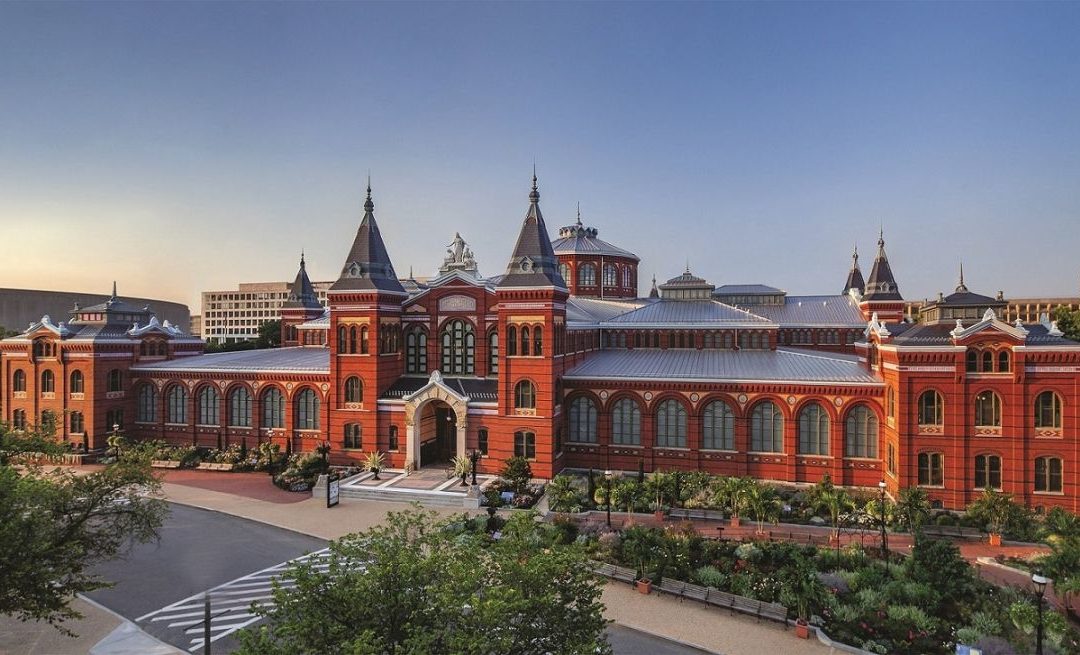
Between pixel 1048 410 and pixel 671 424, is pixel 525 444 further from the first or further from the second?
pixel 1048 410

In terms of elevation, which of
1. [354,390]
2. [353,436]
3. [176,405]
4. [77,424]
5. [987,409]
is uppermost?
[987,409]

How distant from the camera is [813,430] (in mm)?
34906

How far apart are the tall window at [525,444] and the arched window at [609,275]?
2503cm

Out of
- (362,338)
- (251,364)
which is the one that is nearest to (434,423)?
(362,338)

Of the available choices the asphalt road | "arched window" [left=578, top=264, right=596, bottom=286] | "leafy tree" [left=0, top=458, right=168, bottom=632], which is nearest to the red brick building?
"arched window" [left=578, top=264, right=596, bottom=286]

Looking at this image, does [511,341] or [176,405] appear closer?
[511,341]

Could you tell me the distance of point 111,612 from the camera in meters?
20.9

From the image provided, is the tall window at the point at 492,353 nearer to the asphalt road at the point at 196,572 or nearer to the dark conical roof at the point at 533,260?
the dark conical roof at the point at 533,260

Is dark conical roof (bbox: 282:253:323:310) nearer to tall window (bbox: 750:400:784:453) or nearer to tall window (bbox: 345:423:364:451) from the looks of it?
tall window (bbox: 345:423:364:451)

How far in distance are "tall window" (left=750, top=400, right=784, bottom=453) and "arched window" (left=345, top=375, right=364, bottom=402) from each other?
2423cm

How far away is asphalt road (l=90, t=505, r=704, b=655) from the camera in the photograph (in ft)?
62.6

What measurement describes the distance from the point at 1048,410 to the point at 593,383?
2254 cm

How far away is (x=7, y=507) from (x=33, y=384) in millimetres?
37131

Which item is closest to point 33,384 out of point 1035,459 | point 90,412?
point 90,412
